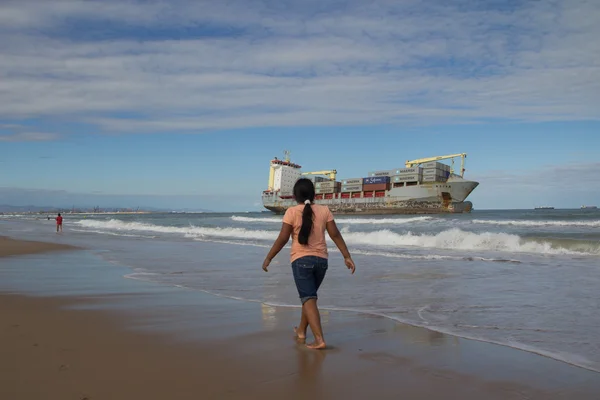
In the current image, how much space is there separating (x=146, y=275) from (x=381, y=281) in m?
4.34

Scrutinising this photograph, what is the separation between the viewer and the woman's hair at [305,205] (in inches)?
147

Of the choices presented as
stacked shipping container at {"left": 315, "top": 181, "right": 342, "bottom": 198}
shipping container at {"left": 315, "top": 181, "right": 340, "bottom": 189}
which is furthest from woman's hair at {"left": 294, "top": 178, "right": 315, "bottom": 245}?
shipping container at {"left": 315, "top": 181, "right": 340, "bottom": 189}

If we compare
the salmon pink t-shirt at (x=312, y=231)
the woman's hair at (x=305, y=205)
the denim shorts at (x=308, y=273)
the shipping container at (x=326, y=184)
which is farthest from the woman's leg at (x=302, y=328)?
the shipping container at (x=326, y=184)

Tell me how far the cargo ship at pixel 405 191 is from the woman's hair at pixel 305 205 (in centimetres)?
5891

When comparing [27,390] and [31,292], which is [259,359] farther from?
[31,292]

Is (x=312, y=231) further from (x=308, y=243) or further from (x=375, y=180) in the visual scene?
(x=375, y=180)

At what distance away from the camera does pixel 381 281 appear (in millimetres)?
7672

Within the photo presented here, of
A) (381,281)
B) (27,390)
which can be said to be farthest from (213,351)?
(381,281)

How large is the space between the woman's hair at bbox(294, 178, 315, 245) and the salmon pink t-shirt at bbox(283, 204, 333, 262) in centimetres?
4

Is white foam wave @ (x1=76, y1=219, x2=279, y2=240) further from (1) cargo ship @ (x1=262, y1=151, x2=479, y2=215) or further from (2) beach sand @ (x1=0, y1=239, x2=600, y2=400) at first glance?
(1) cargo ship @ (x1=262, y1=151, x2=479, y2=215)

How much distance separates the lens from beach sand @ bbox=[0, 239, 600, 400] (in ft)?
8.92

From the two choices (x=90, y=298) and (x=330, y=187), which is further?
(x=330, y=187)

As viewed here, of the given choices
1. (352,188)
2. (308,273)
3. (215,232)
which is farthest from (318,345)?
(352,188)

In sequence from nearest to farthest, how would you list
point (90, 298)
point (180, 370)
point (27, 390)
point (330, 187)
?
1. point (27, 390)
2. point (180, 370)
3. point (90, 298)
4. point (330, 187)
